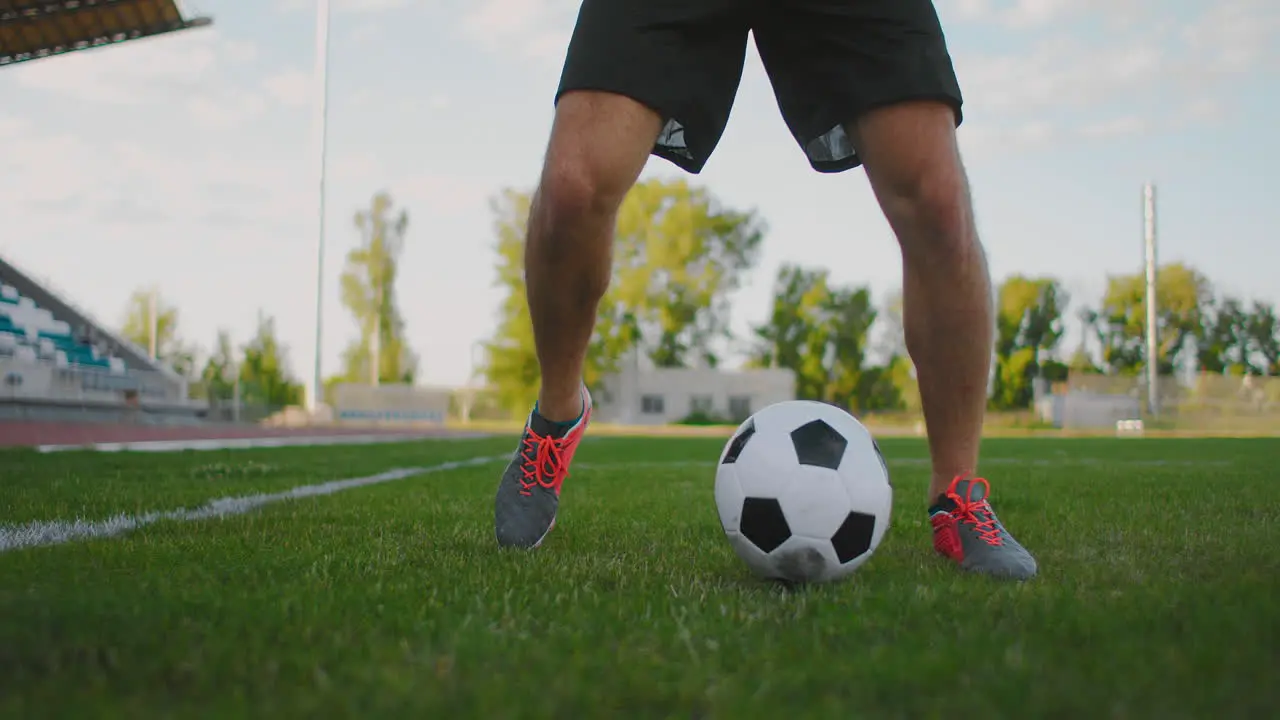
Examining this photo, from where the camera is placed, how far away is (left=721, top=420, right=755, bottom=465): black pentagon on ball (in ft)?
7.57

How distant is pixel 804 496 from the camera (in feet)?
6.86

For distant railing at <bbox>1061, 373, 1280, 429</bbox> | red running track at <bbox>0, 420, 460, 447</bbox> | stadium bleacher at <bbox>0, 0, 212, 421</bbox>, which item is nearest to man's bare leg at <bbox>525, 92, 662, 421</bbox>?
red running track at <bbox>0, 420, 460, 447</bbox>

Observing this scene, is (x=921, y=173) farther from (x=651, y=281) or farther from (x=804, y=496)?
(x=651, y=281)

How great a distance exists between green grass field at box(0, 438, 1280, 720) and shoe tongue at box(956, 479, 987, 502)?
202mm

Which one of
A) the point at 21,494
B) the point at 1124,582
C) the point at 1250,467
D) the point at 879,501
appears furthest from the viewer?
the point at 1250,467

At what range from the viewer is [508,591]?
71.9 inches

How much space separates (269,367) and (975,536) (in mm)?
54917

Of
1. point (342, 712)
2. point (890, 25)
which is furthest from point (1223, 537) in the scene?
point (342, 712)

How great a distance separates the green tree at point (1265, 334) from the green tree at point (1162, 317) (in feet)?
11.7

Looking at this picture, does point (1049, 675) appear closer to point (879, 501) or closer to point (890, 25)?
point (879, 501)

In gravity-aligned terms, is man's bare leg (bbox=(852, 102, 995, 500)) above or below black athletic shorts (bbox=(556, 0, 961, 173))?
below

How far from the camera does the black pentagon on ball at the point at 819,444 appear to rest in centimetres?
216

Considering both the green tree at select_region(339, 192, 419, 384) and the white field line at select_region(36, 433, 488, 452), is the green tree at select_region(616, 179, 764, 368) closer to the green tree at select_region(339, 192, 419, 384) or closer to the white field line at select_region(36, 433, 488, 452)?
the green tree at select_region(339, 192, 419, 384)

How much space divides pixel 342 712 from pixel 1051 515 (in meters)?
3.04
